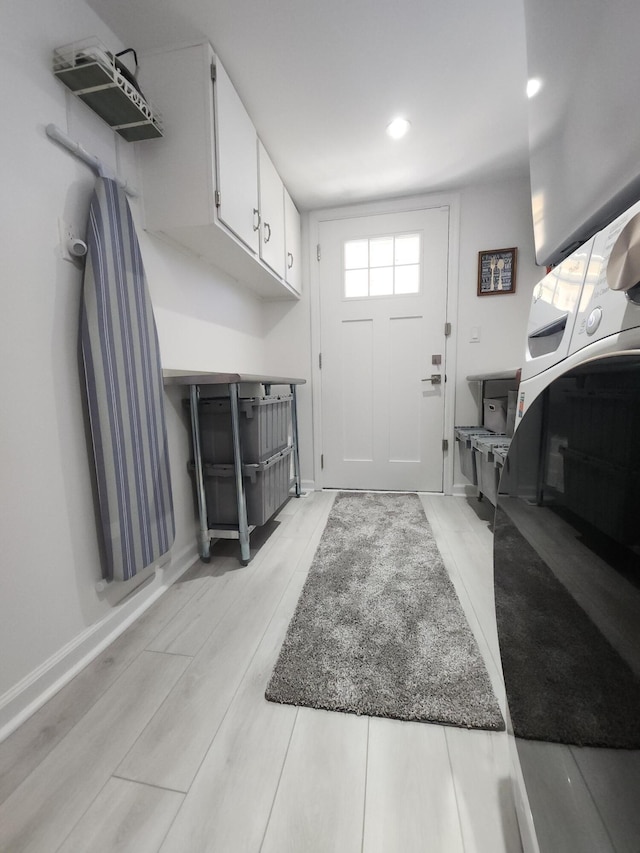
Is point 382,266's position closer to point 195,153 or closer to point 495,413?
point 495,413

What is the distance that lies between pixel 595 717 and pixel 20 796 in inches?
44.1

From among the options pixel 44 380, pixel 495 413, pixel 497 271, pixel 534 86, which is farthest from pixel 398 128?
pixel 44 380

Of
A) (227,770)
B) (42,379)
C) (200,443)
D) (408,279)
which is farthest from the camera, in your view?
(408,279)

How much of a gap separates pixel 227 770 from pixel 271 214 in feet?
7.66

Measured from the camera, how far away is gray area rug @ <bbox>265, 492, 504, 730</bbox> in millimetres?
870

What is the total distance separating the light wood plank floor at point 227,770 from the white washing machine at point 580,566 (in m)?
0.19

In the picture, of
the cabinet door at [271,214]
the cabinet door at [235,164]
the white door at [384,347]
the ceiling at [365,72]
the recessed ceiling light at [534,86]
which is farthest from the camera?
the white door at [384,347]

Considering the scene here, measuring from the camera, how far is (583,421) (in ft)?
1.29

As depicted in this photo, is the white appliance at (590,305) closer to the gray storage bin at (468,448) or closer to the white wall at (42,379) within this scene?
the white wall at (42,379)

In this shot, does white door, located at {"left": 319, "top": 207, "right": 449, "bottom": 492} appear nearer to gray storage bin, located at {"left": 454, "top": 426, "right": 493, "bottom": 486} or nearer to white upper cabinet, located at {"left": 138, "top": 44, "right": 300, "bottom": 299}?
gray storage bin, located at {"left": 454, "top": 426, "right": 493, "bottom": 486}

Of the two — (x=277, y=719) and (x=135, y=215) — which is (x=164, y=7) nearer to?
(x=135, y=215)

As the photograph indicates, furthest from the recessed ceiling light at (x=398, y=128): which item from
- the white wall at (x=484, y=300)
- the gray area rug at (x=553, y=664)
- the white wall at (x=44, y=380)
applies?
the gray area rug at (x=553, y=664)

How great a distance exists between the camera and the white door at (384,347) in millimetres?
2414

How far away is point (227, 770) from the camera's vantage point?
0.73 meters
